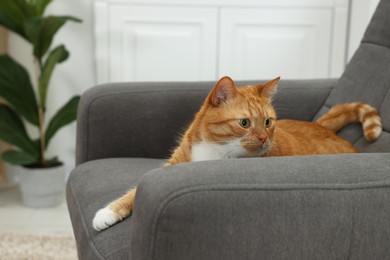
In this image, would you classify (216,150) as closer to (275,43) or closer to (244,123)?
(244,123)

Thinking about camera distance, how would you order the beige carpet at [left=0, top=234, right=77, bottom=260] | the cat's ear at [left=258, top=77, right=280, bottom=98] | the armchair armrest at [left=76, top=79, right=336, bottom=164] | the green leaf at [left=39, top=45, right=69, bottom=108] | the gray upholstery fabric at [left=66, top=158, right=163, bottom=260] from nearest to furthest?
the gray upholstery fabric at [left=66, top=158, right=163, bottom=260] → the cat's ear at [left=258, top=77, right=280, bottom=98] → the armchair armrest at [left=76, top=79, right=336, bottom=164] → the beige carpet at [left=0, top=234, right=77, bottom=260] → the green leaf at [left=39, top=45, right=69, bottom=108]

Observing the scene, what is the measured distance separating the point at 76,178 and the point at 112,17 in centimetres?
123

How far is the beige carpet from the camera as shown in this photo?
1.90 m

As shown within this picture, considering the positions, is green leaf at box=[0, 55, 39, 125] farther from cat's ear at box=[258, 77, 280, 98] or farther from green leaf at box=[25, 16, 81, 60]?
cat's ear at box=[258, 77, 280, 98]

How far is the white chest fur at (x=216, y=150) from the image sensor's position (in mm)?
1112

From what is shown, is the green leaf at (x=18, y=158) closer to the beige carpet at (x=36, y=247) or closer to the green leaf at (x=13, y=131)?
the green leaf at (x=13, y=131)

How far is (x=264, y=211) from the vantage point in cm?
76

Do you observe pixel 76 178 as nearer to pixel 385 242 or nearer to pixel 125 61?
pixel 385 242

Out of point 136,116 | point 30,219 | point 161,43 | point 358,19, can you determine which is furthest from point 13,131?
point 358,19

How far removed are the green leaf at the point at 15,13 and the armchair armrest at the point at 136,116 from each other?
35.0 inches

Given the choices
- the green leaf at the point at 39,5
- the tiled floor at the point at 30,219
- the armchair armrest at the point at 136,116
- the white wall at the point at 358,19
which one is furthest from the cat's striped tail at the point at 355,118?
the green leaf at the point at 39,5

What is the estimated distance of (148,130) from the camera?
1569mm

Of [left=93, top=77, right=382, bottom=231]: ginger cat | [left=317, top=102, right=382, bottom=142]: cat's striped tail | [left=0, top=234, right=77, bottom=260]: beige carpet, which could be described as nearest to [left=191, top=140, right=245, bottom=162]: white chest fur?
[left=93, top=77, right=382, bottom=231]: ginger cat

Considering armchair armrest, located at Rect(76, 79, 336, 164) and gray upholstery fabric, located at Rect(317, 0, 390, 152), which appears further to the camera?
armchair armrest, located at Rect(76, 79, 336, 164)
